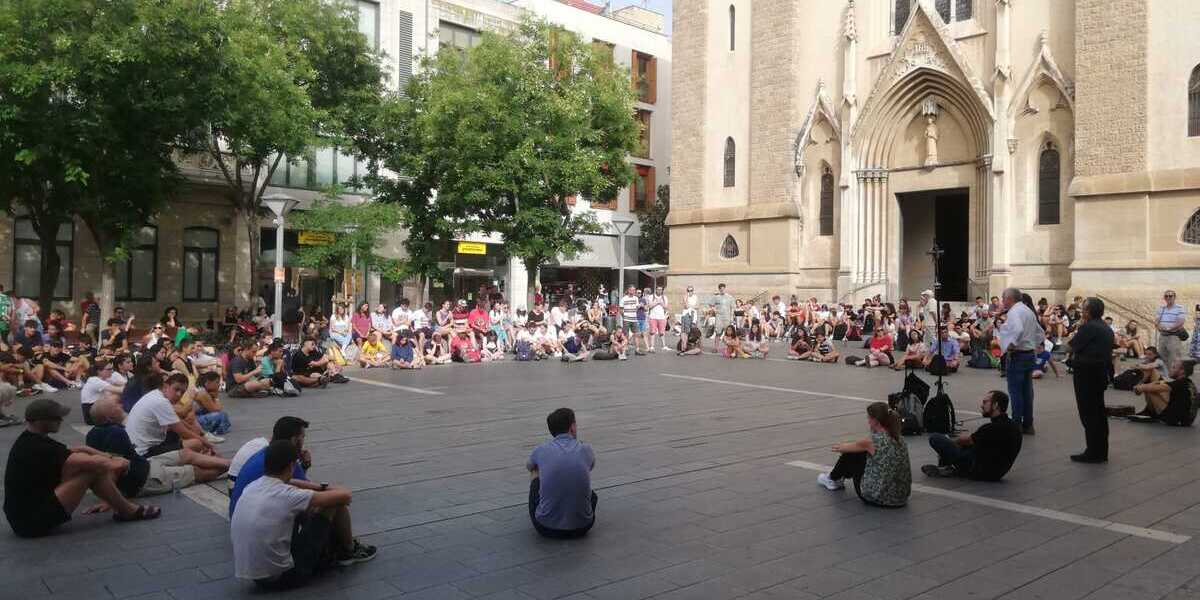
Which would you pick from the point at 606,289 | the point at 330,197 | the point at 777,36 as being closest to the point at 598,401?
the point at 330,197

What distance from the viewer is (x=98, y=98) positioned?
18.3 metres

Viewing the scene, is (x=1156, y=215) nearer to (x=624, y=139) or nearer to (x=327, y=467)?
(x=624, y=139)

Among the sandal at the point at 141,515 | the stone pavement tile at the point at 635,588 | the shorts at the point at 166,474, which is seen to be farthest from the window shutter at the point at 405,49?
the stone pavement tile at the point at 635,588

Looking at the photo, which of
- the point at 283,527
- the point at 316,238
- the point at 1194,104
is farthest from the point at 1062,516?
the point at 316,238

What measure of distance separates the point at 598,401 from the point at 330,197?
16304 mm

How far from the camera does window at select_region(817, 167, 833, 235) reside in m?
31.4

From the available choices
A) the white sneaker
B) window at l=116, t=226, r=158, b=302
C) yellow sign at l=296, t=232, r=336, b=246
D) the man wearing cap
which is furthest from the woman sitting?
window at l=116, t=226, r=158, b=302

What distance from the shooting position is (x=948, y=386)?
626 inches

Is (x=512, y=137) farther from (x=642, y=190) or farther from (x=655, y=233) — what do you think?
(x=642, y=190)

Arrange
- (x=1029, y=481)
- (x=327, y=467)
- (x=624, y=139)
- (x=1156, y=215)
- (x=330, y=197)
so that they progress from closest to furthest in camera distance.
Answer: (x=1029, y=481), (x=327, y=467), (x=1156, y=215), (x=330, y=197), (x=624, y=139)

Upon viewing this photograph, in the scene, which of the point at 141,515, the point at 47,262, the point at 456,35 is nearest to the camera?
the point at 141,515

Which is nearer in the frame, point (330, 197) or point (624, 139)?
point (330, 197)

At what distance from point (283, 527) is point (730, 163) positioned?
30.1m

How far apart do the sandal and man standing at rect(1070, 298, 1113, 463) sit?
8.40 meters
